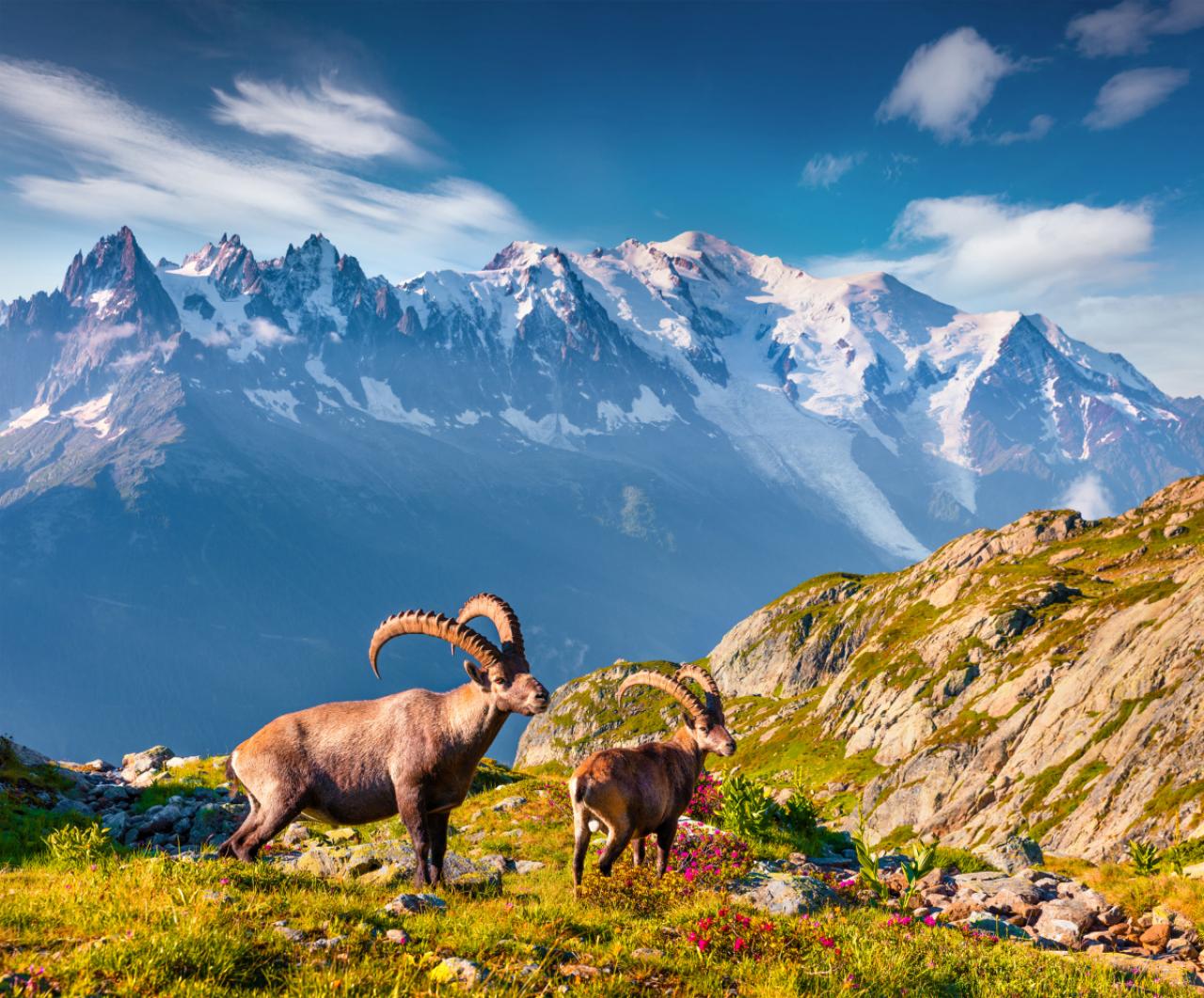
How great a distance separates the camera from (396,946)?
882 centimetres

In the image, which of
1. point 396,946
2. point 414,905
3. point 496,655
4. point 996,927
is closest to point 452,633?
point 496,655

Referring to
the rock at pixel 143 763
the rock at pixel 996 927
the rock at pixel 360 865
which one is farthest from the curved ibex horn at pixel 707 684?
the rock at pixel 143 763

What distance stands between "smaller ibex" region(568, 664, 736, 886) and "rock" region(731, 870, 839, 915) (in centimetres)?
172

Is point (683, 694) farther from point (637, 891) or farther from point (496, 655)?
point (496, 655)

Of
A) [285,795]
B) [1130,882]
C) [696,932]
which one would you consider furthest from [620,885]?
[1130,882]

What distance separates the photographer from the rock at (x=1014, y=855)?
20578 millimetres

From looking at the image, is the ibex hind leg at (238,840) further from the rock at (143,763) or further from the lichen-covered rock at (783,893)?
the rock at (143,763)

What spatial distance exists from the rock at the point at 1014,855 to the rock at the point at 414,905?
16513 millimetres

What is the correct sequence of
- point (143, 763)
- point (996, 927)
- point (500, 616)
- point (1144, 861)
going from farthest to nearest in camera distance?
point (143, 763)
point (1144, 861)
point (500, 616)
point (996, 927)

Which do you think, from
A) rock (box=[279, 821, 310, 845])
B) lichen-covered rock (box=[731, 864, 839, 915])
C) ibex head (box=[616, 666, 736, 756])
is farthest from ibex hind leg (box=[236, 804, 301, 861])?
rock (box=[279, 821, 310, 845])

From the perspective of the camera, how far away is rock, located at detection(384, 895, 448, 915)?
10.2 m

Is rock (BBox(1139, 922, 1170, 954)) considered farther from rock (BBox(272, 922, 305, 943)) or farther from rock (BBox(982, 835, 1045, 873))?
rock (BBox(272, 922, 305, 943))

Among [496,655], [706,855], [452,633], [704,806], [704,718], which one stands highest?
[452,633]

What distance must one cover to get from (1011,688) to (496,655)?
8100 centimetres
